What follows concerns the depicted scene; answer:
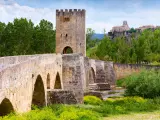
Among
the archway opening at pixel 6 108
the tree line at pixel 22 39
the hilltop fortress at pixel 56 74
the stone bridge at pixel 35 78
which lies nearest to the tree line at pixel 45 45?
the tree line at pixel 22 39

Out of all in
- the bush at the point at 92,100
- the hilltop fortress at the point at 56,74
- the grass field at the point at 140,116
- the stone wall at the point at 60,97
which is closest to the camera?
the hilltop fortress at the point at 56,74

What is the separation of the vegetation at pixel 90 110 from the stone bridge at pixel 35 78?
0.64 meters

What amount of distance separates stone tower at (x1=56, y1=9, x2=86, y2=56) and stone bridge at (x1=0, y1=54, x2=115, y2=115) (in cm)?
268

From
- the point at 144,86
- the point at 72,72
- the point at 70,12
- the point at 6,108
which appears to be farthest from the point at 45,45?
the point at 6,108

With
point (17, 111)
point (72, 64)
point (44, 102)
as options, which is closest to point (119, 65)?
point (72, 64)

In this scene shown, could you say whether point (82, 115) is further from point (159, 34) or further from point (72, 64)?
point (159, 34)

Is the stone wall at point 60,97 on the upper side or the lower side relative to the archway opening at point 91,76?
lower

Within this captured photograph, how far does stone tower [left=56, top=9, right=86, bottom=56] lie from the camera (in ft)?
156

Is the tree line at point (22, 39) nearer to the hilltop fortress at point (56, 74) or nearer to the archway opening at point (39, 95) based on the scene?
the hilltop fortress at point (56, 74)

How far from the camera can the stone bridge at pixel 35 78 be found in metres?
16.6

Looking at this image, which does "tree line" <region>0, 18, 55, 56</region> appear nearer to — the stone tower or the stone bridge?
the stone tower

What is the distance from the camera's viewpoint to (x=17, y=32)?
67.6 metres

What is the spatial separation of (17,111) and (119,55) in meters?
56.4

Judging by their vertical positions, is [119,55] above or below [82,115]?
above
